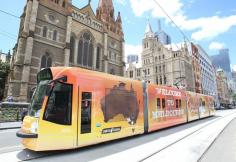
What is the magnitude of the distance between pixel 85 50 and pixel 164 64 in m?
32.8

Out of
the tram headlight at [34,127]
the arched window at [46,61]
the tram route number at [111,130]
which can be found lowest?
the tram route number at [111,130]

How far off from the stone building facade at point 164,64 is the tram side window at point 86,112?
49181 millimetres

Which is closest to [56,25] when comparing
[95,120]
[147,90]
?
[147,90]

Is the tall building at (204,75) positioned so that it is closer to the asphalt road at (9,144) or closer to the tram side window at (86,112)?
the tram side window at (86,112)

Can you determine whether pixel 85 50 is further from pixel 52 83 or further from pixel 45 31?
pixel 52 83

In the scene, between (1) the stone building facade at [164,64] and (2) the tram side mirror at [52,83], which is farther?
(1) the stone building facade at [164,64]

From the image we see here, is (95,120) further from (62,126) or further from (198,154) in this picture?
(198,154)

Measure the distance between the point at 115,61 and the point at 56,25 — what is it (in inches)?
638

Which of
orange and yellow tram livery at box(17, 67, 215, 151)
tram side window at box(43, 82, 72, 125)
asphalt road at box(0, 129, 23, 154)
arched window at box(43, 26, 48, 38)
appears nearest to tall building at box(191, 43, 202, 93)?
arched window at box(43, 26, 48, 38)

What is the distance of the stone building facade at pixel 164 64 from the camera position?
186ft

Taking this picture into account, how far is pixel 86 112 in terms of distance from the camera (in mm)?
6344

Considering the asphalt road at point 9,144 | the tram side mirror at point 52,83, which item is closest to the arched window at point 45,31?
the asphalt road at point 9,144

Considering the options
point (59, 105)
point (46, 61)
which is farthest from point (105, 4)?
point (59, 105)

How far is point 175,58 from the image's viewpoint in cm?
5697
